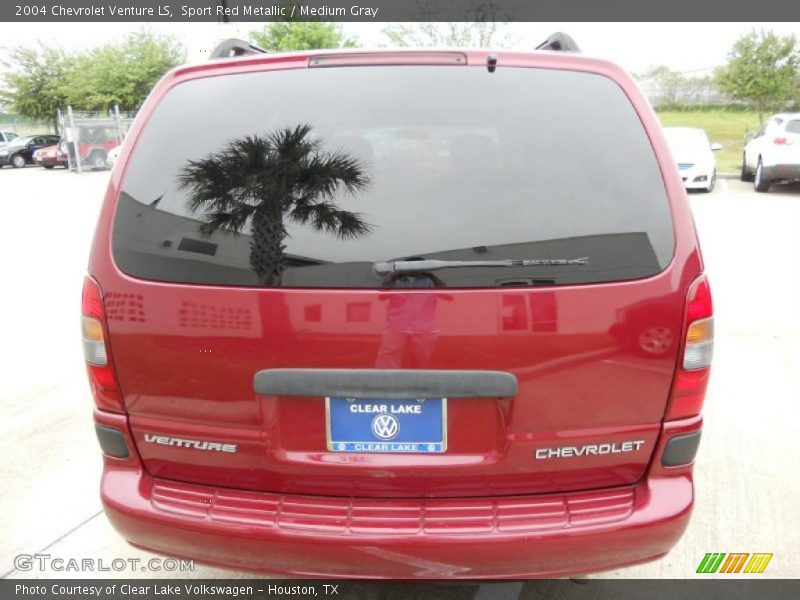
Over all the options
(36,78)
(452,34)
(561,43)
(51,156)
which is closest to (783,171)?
(561,43)

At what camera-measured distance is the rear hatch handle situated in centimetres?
187

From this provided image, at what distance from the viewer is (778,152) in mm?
15406

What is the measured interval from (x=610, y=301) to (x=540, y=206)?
1.08 feet

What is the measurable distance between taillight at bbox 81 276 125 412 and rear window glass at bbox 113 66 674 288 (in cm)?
17

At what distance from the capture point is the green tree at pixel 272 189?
1.89 m

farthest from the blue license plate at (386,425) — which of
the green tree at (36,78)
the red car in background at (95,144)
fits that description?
the green tree at (36,78)

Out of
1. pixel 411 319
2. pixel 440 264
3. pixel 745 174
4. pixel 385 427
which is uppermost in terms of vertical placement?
pixel 440 264

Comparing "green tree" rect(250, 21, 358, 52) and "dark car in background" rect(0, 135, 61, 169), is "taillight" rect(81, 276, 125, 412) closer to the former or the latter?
"green tree" rect(250, 21, 358, 52)

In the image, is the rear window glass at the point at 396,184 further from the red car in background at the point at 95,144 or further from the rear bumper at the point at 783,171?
the red car in background at the point at 95,144

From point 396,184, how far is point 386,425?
0.69 metres

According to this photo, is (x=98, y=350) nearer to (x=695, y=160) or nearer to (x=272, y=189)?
(x=272, y=189)

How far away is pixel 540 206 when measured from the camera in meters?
1.89

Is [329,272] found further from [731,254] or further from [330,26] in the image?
[330,26]

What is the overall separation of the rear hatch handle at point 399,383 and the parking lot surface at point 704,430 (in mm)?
1168
